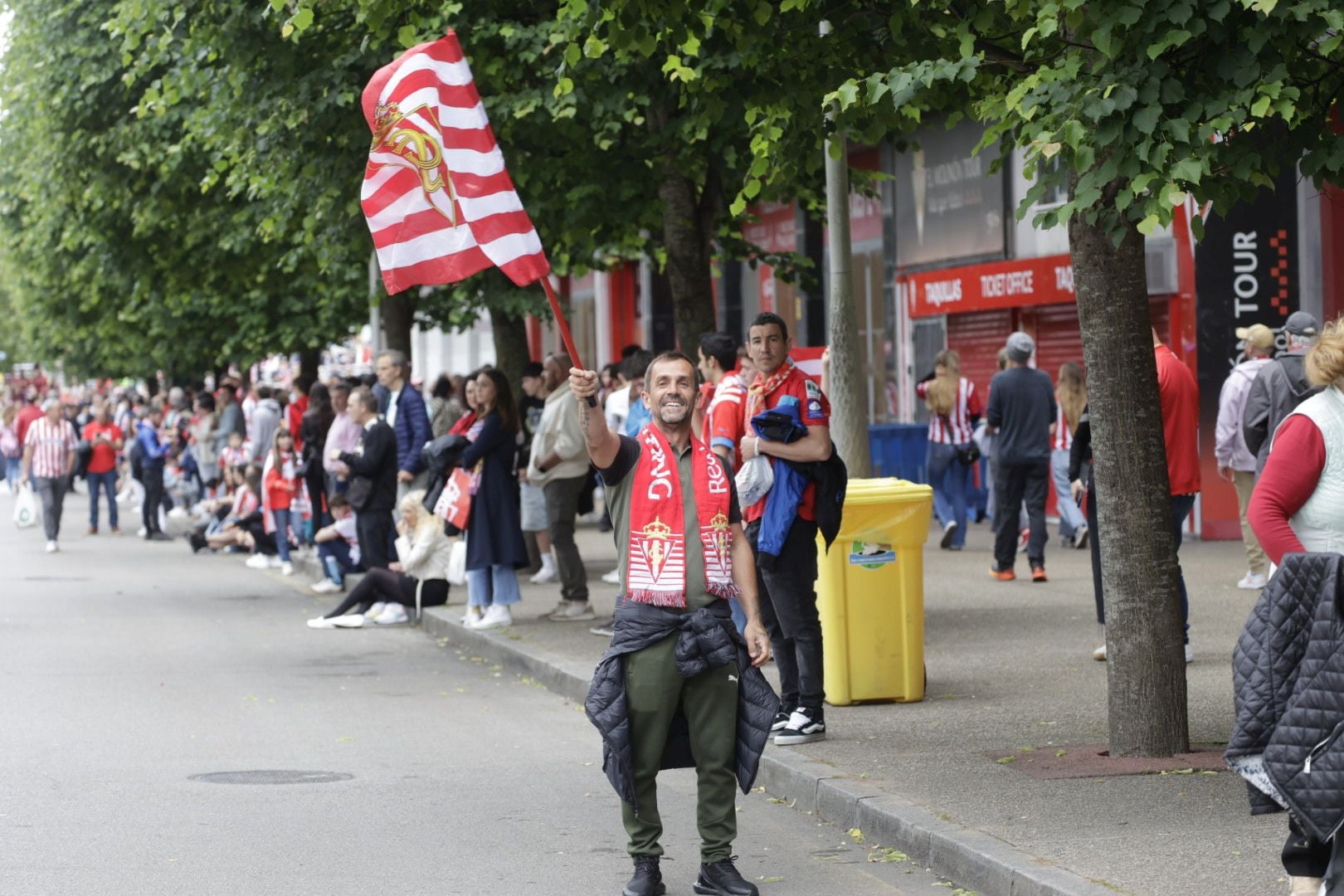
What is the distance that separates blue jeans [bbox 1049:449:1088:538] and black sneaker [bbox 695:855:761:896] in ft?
43.2

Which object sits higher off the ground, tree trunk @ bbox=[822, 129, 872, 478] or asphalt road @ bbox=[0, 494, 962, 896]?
tree trunk @ bbox=[822, 129, 872, 478]

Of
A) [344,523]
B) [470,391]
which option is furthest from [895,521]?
[344,523]

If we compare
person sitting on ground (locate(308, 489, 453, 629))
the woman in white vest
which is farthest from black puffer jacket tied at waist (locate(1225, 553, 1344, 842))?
person sitting on ground (locate(308, 489, 453, 629))

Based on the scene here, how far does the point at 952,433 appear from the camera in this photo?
2039cm

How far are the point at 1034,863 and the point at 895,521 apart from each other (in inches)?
154

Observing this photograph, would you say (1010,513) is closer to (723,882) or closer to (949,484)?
(949,484)

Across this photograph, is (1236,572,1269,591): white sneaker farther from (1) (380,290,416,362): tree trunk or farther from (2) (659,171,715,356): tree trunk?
(1) (380,290,416,362): tree trunk

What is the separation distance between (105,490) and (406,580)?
15511 millimetres

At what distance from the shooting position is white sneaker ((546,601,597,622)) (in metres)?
15.3

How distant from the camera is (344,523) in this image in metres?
18.8

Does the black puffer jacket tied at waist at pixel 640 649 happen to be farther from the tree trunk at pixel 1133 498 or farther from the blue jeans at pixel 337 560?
the blue jeans at pixel 337 560

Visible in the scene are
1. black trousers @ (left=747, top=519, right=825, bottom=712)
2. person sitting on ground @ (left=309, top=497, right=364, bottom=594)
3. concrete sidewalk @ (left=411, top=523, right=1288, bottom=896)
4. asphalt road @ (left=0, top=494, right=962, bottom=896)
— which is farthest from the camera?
person sitting on ground @ (left=309, top=497, right=364, bottom=594)

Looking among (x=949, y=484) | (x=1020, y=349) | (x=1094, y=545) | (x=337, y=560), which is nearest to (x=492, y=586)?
(x=337, y=560)

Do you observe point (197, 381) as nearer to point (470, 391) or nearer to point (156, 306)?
point (156, 306)
